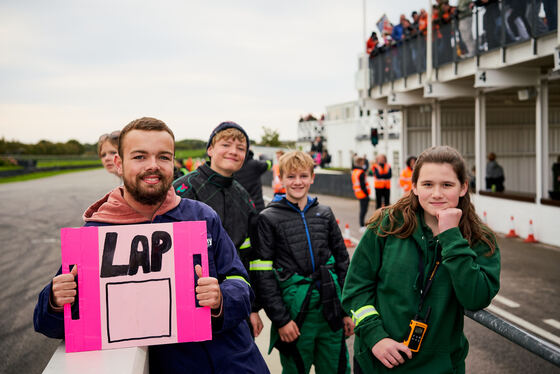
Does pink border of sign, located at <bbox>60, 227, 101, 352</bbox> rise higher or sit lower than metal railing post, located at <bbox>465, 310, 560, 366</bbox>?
higher

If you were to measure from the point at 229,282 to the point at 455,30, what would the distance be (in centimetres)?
1358

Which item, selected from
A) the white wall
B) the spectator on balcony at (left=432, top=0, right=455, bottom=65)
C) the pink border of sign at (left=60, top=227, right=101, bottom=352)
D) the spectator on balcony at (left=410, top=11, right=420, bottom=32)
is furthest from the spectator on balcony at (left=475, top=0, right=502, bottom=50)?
the pink border of sign at (left=60, top=227, right=101, bottom=352)

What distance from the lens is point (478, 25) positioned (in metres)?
12.4

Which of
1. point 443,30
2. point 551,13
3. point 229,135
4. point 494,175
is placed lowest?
point 494,175

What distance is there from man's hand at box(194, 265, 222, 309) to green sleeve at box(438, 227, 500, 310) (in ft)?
3.24

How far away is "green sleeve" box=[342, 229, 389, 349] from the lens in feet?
7.63

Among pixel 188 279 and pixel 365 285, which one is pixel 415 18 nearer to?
pixel 365 285

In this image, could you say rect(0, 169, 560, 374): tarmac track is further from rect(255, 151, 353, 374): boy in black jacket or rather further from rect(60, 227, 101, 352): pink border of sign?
rect(60, 227, 101, 352): pink border of sign

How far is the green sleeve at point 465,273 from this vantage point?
204 cm

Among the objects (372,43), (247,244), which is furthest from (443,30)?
(247,244)

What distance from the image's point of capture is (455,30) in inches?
539

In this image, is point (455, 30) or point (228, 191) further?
point (455, 30)

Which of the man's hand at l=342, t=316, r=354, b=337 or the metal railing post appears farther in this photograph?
the man's hand at l=342, t=316, r=354, b=337

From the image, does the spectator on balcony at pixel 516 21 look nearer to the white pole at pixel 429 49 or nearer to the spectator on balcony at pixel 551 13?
the spectator on balcony at pixel 551 13
